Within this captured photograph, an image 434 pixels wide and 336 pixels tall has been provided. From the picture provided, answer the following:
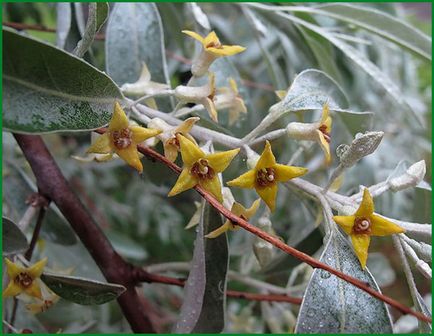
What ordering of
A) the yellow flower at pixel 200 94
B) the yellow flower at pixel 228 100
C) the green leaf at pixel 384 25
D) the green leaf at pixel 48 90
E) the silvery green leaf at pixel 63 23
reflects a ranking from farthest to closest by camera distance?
the green leaf at pixel 384 25, the silvery green leaf at pixel 63 23, the yellow flower at pixel 228 100, the yellow flower at pixel 200 94, the green leaf at pixel 48 90

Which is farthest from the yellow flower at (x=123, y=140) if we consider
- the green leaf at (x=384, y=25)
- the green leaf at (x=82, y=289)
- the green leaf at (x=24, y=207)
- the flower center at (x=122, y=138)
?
the green leaf at (x=384, y=25)

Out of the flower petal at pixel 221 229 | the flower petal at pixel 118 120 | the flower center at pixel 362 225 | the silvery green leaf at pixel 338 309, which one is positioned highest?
the flower petal at pixel 118 120

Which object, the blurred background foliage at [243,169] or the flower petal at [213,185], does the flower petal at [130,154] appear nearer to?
the flower petal at [213,185]

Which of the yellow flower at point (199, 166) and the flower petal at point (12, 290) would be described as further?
the flower petal at point (12, 290)

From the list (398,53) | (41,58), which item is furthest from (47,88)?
(398,53)

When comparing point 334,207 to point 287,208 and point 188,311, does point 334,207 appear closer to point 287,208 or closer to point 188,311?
point 188,311

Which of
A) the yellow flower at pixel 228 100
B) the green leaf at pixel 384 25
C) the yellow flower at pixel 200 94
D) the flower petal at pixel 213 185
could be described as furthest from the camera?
the green leaf at pixel 384 25

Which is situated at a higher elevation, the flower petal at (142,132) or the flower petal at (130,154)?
the flower petal at (142,132)
